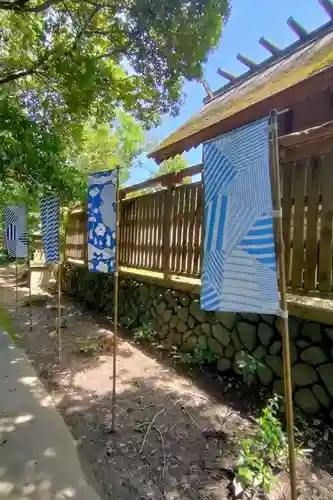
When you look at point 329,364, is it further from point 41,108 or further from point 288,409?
point 41,108

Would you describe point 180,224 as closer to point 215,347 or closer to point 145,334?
point 215,347

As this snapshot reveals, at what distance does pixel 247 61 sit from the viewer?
7.52 meters

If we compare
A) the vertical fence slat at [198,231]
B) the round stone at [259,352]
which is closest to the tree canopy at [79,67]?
the vertical fence slat at [198,231]

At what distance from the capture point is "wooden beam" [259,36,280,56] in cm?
690

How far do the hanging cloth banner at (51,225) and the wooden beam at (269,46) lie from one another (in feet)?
17.7

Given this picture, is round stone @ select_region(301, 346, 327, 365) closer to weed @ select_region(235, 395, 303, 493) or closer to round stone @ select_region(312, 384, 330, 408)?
round stone @ select_region(312, 384, 330, 408)

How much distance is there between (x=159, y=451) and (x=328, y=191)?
2326 mm

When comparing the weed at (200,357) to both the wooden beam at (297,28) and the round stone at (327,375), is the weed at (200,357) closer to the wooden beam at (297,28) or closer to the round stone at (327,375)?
the round stone at (327,375)

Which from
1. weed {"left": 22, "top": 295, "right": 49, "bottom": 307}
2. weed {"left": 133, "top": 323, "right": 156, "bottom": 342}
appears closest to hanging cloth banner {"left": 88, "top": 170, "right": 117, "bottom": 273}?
weed {"left": 133, "top": 323, "right": 156, "bottom": 342}

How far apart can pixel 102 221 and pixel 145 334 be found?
2231 millimetres

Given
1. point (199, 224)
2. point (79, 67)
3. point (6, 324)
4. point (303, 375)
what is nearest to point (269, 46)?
point (79, 67)

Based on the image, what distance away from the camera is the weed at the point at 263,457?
207 cm

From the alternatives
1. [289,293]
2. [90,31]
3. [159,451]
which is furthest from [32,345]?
[90,31]

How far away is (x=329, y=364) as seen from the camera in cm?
265
